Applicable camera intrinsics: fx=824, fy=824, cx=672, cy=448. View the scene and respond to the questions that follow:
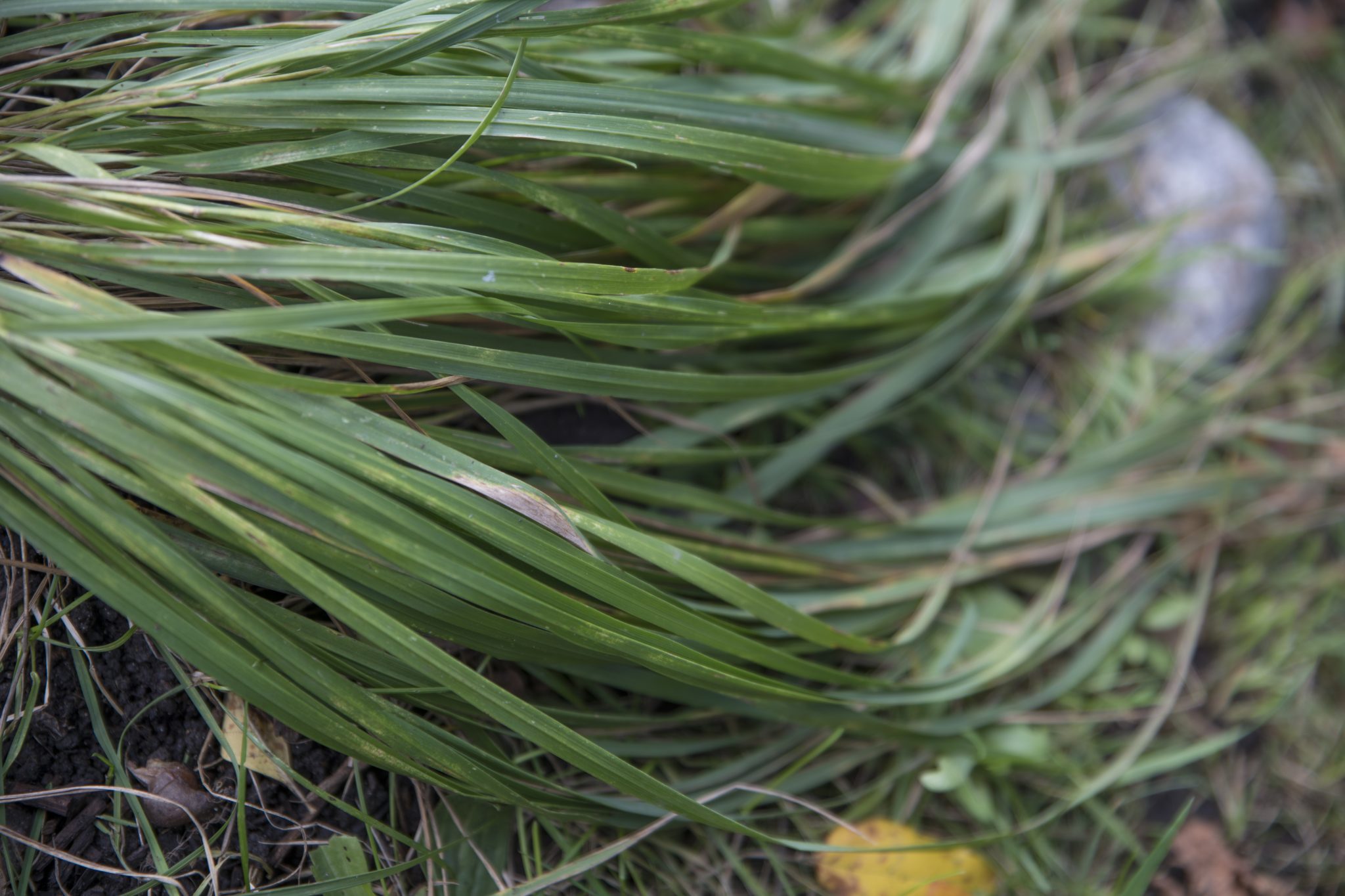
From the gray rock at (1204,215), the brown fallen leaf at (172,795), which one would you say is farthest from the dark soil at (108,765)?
the gray rock at (1204,215)

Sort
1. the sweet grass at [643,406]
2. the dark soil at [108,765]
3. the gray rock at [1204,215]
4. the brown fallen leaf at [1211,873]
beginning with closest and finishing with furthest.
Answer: the sweet grass at [643,406]
the dark soil at [108,765]
the brown fallen leaf at [1211,873]
the gray rock at [1204,215]

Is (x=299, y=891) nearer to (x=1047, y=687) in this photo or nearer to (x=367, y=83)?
(x=367, y=83)

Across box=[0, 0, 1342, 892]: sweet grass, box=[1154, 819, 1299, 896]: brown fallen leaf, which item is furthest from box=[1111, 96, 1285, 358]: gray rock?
box=[1154, 819, 1299, 896]: brown fallen leaf

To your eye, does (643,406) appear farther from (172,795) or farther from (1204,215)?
(1204,215)

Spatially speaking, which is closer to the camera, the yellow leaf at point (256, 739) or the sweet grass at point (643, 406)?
the sweet grass at point (643, 406)

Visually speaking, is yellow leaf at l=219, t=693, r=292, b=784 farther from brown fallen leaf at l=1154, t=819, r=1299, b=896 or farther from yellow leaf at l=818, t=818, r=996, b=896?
brown fallen leaf at l=1154, t=819, r=1299, b=896

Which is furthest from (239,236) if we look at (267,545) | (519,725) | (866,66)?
(866,66)

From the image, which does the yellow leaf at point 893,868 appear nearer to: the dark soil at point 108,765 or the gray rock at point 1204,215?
the dark soil at point 108,765
